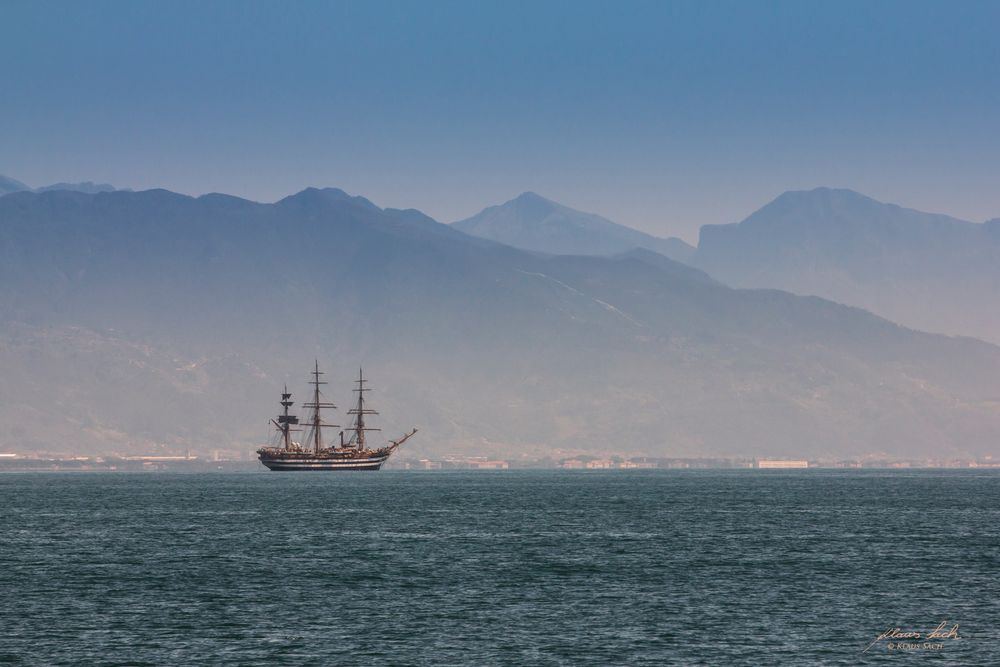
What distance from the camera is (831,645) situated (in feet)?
244

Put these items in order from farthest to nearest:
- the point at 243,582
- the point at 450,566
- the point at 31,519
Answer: the point at 31,519, the point at 450,566, the point at 243,582

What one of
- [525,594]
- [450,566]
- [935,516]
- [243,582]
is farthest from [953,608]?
[935,516]

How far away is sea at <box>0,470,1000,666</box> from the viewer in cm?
7369

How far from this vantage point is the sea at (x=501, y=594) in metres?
73.7

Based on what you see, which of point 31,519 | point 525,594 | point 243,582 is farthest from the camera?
point 31,519

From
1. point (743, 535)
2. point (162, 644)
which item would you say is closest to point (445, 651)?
point (162, 644)

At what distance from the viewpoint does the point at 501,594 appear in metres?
92.9

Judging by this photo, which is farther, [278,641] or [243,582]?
[243,582]

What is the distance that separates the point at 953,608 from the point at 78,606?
162 feet

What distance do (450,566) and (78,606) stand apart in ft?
94.3

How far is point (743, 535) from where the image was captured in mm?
137375

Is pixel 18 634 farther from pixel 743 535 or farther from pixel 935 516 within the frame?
pixel 935 516

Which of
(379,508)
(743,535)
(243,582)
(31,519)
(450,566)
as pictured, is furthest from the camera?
(379,508)

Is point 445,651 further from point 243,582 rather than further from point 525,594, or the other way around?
point 243,582
